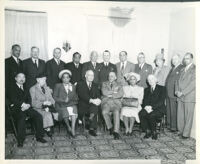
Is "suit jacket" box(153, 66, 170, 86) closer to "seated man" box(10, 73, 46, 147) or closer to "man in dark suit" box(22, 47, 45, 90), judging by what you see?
"man in dark suit" box(22, 47, 45, 90)

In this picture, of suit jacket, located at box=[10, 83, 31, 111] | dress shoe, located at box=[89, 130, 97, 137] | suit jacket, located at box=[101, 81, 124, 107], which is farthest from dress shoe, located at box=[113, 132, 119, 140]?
suit jacket, located at box=[10, 83, 31, 111]

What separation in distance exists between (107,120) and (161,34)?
958 mm

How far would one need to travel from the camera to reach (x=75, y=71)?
2826mm

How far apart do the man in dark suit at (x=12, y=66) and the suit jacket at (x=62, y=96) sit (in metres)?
0.39

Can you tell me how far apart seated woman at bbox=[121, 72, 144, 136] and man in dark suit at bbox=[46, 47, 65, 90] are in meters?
0.64

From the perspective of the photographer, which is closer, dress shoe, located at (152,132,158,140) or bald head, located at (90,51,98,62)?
bald head, located at (90,51,98,62)

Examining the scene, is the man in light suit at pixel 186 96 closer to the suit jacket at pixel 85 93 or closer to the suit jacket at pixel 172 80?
the suit jacket at pixel 172 80

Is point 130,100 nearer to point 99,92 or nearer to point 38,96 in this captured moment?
point 99,92

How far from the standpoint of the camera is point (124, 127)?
288cm

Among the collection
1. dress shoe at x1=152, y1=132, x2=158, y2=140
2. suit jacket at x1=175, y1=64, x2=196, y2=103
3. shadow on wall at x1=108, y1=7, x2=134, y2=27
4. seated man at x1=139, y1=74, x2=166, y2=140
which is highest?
shadow on wall at x1=108, y1=7, x2=134, y2=27

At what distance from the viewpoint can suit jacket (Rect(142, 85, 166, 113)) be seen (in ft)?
9.48

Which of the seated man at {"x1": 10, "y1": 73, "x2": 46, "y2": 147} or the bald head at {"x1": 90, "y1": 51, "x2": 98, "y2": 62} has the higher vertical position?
the bald head at {"x1": 90, "y1": 51, "x2": 98, "y2": 62}

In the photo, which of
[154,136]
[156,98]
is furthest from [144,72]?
[154,136]

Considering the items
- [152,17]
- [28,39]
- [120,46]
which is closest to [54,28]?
[28,39]
